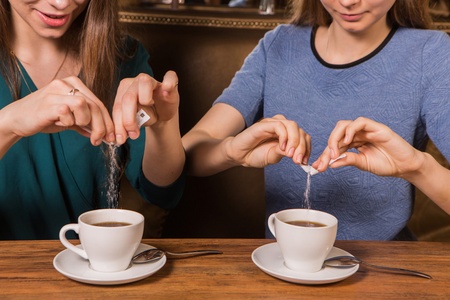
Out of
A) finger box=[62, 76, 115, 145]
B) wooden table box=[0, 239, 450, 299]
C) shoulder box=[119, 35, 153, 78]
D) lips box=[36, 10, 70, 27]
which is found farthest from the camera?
shoulder box=[119, 35, 153, 78]

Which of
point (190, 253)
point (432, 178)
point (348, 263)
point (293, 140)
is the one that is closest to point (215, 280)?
point (190, 253)

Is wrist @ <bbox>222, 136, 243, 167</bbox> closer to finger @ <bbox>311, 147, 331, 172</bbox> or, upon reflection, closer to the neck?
finger @ <bbox>311, 147, 331, 172</bbox>

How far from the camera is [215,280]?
2.59ft

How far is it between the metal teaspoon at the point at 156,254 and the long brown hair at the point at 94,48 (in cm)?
56

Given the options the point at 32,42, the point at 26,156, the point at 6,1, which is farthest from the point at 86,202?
the point at 6,1

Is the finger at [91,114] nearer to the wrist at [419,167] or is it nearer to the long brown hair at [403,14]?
the wrist at [419,167]

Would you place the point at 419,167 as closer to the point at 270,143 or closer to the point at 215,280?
the point at 270,143

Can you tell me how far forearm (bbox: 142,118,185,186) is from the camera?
1151 mm

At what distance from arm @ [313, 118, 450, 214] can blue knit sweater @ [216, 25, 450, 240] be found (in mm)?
190

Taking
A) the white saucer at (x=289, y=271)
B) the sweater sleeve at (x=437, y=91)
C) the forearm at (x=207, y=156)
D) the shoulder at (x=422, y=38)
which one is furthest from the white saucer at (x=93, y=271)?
the shoulder at (x=422, y=38)

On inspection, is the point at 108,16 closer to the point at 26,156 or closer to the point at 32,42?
the point at 32,42

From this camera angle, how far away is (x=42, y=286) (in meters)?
0.75

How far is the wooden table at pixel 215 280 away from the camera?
0.75 metres

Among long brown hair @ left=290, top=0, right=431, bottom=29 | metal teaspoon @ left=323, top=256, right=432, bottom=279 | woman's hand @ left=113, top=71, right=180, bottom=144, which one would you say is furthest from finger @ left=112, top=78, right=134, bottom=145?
long brown hair @ left=290, top=0, right=431, bottom=29
